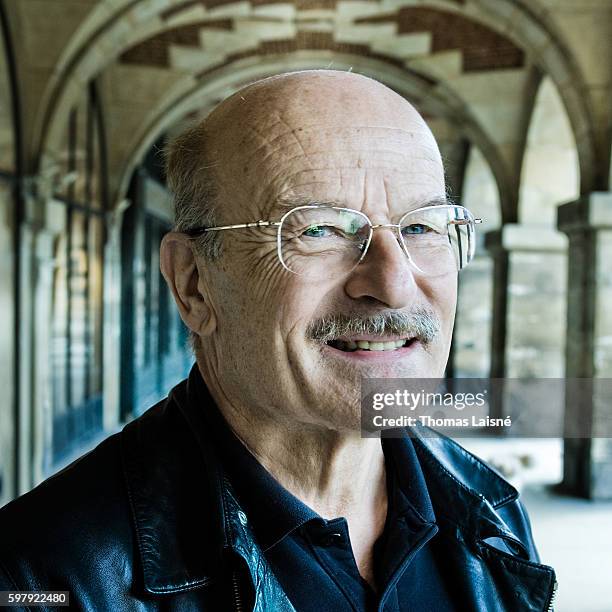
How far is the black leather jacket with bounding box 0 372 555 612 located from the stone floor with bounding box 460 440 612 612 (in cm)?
242

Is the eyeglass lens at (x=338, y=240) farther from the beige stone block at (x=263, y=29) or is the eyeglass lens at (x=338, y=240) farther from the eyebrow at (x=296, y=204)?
the beige stone block at (x=263, y=29)

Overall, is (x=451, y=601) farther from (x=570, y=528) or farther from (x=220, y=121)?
(x=570, y=528)

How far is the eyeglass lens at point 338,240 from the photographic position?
123cm

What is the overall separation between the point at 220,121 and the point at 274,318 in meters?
0.37

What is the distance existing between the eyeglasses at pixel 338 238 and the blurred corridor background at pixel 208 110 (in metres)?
3.02

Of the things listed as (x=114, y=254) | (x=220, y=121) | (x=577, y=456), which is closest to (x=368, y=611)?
(x=220, y=121)

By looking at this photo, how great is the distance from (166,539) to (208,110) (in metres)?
8.20

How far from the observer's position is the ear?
1.40 metres

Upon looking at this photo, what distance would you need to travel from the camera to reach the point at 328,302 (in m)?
1.22

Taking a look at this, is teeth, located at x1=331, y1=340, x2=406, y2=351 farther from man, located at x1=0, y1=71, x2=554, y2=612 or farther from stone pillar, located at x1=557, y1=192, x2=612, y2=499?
stone pillar, located at x1=557, y1=192, x2=612, y2=499

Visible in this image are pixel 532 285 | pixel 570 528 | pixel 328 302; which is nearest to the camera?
pixel 328 302

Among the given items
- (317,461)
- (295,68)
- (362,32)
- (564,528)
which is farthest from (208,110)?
(317,461)

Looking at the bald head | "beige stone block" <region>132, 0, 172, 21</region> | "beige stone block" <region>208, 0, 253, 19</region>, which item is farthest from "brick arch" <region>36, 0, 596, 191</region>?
the bald head

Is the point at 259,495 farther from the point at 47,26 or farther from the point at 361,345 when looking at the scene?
the point at 47,26
